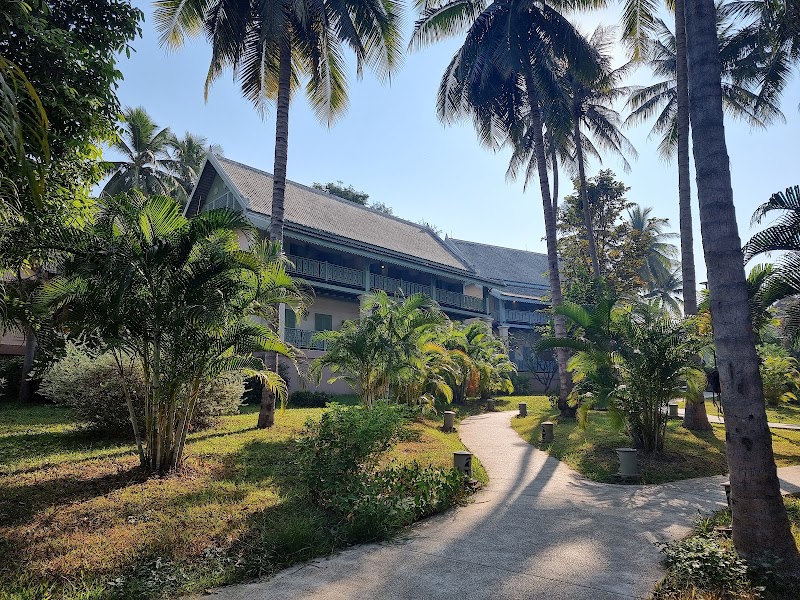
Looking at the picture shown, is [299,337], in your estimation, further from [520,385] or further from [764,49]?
[764,49]

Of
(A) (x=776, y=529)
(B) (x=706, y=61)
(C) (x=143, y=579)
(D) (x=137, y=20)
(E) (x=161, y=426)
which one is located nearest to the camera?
(C) (x=143, y=579)

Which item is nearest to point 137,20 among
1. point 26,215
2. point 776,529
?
point 26,215

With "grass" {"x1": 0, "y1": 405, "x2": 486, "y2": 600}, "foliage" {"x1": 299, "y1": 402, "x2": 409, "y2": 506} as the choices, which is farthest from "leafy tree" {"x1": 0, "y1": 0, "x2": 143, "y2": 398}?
"foliage" {"x1": 299, "y1": 402, "x2": 409, "y2": 506}

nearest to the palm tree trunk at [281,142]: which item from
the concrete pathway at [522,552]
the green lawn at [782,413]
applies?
the concrete pathway at [522,552]

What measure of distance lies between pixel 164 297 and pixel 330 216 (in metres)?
19.0

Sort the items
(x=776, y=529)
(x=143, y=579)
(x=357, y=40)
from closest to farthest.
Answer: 1. (x=143, y=579)
2. (x=776, y=529)
3. (x=357, y=40)

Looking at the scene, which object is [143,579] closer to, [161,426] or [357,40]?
[161,426]

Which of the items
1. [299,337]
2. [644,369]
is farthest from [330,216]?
[644,369]

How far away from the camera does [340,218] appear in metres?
25.6

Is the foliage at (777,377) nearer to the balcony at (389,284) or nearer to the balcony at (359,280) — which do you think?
the balcony at (359,280)

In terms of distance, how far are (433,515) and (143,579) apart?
10.4ft

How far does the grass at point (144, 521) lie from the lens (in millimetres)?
3859

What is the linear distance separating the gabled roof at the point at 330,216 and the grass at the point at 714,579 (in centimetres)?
1781

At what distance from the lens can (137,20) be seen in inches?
213
